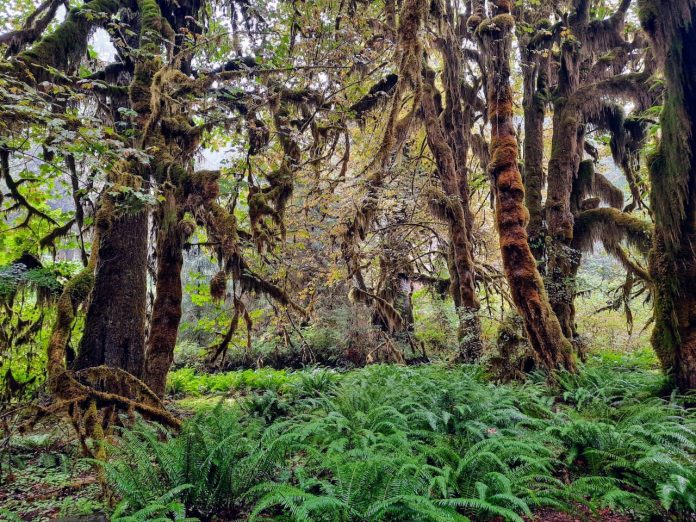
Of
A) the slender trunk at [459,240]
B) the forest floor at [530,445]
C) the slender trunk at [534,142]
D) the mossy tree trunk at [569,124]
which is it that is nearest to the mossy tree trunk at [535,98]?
the slender trunk at [534,142]

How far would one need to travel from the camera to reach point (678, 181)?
5.34 m

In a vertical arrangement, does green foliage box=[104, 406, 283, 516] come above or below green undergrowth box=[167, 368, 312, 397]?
Result: above

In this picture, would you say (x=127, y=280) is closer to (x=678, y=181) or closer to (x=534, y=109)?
(x=678, y=181)

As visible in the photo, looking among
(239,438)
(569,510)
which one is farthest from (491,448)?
(239,438)

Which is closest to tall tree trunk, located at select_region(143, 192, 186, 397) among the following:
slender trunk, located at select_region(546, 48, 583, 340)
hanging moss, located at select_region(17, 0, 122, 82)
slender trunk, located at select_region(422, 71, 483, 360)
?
hanging moss, located at select_region(17, 0, 122, 82)

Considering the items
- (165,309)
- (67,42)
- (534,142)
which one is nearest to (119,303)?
(165,309)

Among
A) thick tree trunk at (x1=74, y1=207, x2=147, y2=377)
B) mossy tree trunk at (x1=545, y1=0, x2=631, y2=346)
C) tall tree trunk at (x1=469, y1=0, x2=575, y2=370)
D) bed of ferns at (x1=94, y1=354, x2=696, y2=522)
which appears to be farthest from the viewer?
mossy tree trunk at (x1=545, y1=0, x2=631, y2=346)

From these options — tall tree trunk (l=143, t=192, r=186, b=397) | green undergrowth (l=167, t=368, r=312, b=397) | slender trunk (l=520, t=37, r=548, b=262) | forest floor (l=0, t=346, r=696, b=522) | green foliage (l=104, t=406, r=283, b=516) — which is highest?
slender trunk (l=520, t=37, r=548, b=262)

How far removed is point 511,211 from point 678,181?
78.2 inches

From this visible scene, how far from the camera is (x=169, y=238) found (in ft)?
18.9

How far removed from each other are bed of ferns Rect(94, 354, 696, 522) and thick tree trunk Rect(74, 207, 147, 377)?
54.5 inches

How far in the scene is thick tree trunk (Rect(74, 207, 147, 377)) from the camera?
17.7 feet

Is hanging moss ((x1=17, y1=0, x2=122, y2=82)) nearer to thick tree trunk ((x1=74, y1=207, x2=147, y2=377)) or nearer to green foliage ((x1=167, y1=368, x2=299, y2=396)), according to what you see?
thick tree trunk ((x1=74, y1=207, x2=147, y2=377))

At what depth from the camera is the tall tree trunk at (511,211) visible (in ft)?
18.9
